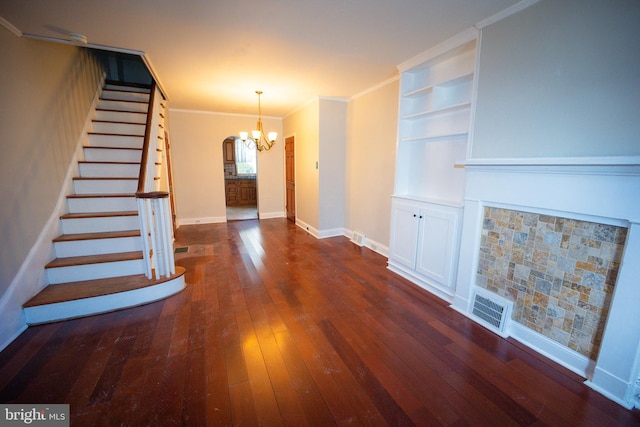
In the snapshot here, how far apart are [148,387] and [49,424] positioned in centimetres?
45

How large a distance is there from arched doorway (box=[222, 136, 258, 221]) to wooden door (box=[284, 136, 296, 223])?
2229 mm

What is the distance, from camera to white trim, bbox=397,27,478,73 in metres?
2.32

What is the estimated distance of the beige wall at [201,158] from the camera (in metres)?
5.71

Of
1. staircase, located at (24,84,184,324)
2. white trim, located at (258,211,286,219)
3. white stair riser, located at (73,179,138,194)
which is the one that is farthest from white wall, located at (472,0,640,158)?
white trim, located at (258,211,286,219)

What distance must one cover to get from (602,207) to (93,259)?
13.8 ft

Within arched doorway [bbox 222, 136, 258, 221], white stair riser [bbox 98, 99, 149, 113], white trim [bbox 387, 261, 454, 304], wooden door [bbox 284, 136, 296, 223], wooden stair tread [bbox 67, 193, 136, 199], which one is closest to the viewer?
white trim [bbox 387, 261, 454, 304]

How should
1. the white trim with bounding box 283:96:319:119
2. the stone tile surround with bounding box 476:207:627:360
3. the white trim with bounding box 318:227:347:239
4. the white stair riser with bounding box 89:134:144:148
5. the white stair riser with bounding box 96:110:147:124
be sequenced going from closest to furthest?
the stone tile surround with bounding box 476:207:627:360 < the white stair riser with bounding box 89:134:144:148 < the white stair riser with bounding box 96:110:147:124 < the white trim with bounding box 283:96:319:119 < the white trim with bounding box 318:227:347:239

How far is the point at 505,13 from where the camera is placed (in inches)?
78.9

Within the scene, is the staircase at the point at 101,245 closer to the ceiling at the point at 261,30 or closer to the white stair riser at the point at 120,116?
the white stair riser at the point at 120,116

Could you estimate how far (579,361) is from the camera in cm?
177

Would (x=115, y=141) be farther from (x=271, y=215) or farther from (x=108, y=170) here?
(x=271, y=215)

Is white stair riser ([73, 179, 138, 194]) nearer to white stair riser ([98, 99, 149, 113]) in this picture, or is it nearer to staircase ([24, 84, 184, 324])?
staircase ([24, 84, 184, 324])

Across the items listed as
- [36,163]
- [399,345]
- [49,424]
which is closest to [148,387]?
[49,424]

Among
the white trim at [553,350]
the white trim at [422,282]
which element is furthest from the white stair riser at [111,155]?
the white trim at [553,350]
